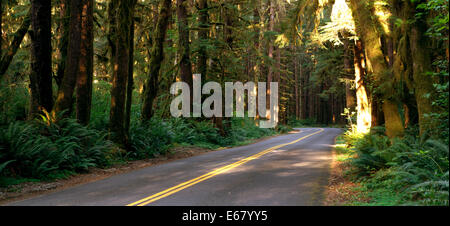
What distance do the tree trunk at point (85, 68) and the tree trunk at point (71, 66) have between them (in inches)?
13.0

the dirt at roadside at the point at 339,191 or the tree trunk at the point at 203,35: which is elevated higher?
the tree trunk at the point at 203,35

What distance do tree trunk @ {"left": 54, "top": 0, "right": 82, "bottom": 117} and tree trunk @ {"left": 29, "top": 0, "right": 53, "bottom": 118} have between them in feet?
2.12

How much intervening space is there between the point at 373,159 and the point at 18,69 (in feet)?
56.6

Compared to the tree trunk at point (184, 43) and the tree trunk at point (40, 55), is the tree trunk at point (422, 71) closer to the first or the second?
the tree trunk at point (40, 55)

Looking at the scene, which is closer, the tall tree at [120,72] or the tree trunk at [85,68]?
the tree trunk at [85,68]

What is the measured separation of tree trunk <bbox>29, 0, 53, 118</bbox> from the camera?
12.1 m

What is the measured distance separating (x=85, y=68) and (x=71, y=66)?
75 centimetres

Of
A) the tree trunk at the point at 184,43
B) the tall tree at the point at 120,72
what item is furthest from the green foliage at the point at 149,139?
the tree trunk at the point at 184,43

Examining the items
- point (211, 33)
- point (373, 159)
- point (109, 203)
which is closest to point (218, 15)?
point (211, 33)

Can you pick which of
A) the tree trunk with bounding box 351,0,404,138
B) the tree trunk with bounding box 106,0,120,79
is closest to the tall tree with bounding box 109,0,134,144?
the tree trunk with bounding box 106,0,120,79

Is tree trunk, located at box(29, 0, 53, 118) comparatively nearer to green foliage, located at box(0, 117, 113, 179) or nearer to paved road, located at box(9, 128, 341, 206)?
green foliage, located at box(0, 117, 113, 179)

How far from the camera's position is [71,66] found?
43.1 ft

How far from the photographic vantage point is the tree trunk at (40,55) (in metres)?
12.1
